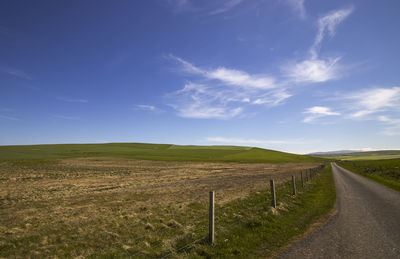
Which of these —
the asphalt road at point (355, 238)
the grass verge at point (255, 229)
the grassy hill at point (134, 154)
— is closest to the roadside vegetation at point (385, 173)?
the asphalt road at point (355, 238)

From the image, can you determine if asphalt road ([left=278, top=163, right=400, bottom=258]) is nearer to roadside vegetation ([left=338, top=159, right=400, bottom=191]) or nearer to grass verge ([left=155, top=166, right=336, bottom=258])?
grass verge ([left=155, top=166, right=336, bottom=258])

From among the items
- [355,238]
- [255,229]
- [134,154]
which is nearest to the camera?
[355,238]

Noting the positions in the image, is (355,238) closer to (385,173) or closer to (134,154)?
(385,173)

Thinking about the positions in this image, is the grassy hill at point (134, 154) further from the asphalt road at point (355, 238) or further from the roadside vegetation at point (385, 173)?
the asphalt road at point (355, 238)

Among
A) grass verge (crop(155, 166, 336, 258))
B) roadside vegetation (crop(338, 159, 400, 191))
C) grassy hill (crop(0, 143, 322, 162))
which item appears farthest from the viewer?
grassy hill (crop(0, 143, 322, 162))

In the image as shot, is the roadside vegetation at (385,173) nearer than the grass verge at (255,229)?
No

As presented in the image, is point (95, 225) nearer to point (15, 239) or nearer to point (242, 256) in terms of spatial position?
point (15, 239)

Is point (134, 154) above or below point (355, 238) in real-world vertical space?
above

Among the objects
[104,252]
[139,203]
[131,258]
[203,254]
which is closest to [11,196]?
[139,203]

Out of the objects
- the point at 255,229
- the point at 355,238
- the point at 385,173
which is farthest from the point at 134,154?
the point at 355,238

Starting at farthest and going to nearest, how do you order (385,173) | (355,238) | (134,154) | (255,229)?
(134,154) < (385,173) < (255,229) < (355,238)

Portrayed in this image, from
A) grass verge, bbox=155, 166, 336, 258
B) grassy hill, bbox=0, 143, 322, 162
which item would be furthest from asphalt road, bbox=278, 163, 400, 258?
grassy hill, bbox=0, 143, 322, 162

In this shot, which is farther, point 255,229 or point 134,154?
point 134,154

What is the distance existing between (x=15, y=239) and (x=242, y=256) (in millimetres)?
10556
